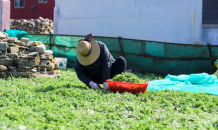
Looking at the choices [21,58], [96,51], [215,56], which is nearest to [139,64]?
[215,56]

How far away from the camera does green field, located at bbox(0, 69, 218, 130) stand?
13.0 feet

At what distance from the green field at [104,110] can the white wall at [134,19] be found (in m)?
8.69

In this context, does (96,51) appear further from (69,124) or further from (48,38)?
(48,38)

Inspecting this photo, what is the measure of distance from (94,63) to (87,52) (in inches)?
14.2

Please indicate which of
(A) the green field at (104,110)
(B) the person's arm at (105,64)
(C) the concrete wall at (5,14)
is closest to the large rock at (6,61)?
(A) the green field at (104,110)

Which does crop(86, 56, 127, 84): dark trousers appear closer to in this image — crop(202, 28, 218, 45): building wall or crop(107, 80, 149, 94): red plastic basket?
crop(107, 80, 149, 94): red plastic basket

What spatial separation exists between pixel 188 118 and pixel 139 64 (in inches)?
295

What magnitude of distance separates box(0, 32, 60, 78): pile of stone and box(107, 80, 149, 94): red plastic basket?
4.02 m

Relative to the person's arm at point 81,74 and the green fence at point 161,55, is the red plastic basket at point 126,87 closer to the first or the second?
the person's arm at point 81,74

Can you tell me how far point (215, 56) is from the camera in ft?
34.1

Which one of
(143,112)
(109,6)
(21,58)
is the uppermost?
(109,6)

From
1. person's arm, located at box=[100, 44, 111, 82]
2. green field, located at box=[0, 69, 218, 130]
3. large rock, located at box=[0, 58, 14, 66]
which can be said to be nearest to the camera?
green field, located at box=[0, 69, 218, 130]

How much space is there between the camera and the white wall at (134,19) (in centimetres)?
1407

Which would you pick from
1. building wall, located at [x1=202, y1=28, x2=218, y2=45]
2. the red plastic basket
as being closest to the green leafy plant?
the red plastic basket
